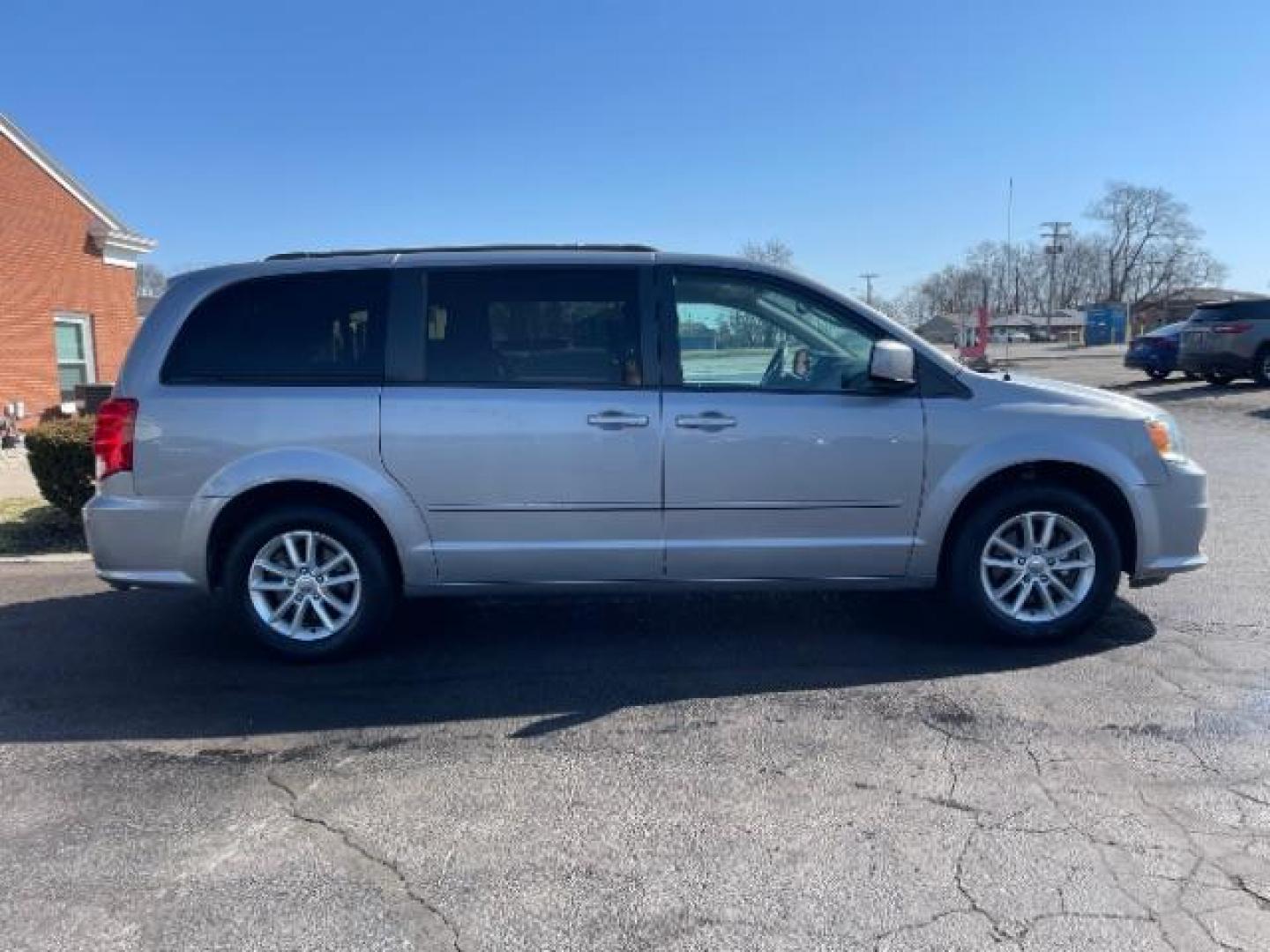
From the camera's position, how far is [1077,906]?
2.81 m

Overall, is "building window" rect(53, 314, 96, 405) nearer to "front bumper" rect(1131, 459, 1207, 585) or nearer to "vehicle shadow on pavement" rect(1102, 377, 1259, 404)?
"front bumper" rect(1131, 459, 1207, 585)

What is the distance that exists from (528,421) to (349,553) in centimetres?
110

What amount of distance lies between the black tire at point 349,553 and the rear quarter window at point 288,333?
2.19ft

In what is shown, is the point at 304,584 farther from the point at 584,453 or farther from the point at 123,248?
the point at 123,248

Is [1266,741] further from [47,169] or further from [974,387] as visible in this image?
[47,169]

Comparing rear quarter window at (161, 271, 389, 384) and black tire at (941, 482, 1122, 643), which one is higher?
rear quarter window at (161, 271, 389, 384)

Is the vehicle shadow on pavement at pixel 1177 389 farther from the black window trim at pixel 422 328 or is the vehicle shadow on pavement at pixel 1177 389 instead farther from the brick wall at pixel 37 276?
the brick wall at pixel 37 276

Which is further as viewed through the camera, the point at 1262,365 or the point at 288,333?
the point at 1262,365

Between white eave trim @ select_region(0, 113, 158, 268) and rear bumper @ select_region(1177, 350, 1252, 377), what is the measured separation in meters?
21.7

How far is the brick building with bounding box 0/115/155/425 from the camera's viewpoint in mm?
17297

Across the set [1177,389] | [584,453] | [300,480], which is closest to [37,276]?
[300,480]

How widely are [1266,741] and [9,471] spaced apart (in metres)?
13.1

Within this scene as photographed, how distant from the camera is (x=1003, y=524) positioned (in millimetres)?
4934

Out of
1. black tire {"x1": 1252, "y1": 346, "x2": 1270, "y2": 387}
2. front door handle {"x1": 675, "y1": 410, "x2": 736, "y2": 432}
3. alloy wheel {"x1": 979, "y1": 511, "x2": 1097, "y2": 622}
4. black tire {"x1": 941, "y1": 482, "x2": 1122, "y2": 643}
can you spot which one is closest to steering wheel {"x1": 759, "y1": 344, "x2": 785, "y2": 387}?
front door handle {"x1": 675, "y1": 410, "x2": 736, "y2": 432}
